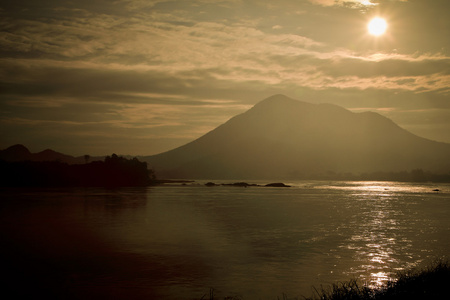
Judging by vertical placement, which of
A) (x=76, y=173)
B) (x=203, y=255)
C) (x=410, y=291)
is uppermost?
(x=76, y=173)

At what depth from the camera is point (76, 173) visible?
154500mm

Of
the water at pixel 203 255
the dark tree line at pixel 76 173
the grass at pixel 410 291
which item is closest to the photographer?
the grass at pixel 410 291

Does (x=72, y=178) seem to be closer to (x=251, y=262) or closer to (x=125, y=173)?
(x=125, y=173)

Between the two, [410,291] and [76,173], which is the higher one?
[76,173]

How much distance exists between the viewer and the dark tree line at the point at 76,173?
136062 millimetres

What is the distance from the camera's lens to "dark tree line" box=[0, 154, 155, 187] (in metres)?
136

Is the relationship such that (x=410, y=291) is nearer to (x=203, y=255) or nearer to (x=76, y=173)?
(x=203, y=255)

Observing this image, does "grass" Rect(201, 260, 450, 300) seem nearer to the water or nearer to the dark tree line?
the water

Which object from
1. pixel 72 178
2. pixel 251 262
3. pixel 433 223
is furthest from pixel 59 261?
pixel 72 178

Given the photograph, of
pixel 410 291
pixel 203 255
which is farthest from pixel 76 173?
pixel 410 291

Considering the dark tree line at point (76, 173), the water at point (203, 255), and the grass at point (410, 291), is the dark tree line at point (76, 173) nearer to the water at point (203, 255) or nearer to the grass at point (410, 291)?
the water at point (203, 255)

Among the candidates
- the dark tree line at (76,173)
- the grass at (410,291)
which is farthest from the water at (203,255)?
the dark tree line at (76,173)

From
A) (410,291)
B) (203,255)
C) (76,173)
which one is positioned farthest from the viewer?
(76,173)

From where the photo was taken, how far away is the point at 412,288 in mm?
14125
